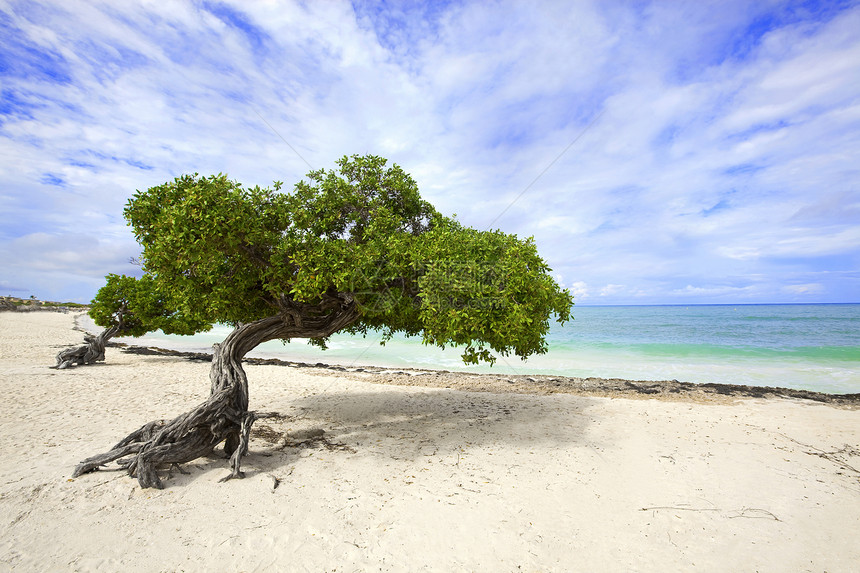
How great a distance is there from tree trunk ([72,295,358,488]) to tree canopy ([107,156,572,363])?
0.48 m

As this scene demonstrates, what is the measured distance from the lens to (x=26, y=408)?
30.5 ft

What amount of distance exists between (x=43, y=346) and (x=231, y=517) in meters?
26.3

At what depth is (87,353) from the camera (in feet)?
54.7

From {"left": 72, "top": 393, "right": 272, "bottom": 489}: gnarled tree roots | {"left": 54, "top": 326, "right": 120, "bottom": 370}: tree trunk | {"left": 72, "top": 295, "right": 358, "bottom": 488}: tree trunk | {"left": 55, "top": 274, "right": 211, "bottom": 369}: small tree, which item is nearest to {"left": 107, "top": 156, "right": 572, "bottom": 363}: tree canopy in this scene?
{"left": 72, "top": 295, "right": 358, "bottom": 488}: tree trunk

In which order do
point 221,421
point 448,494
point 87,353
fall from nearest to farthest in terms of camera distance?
1. point 448,494
2. point 221,421
3. point 87,353

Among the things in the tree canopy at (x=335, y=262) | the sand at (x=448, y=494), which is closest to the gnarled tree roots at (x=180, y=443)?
the sand at (x=448, y=494)

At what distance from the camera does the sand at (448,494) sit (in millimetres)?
4418

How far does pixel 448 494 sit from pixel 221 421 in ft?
13.0

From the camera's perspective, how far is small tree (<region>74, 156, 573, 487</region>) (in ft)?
21.1

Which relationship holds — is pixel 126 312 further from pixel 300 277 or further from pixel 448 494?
pixel 448 494

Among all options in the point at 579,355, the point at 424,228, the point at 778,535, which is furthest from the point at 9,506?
the point at 579,355

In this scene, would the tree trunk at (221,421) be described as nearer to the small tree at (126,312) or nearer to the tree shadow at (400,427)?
the tree shadow at (400,427)

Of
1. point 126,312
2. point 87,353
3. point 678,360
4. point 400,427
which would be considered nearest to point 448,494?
point 400,427

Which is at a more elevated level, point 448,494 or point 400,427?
point 400,427
